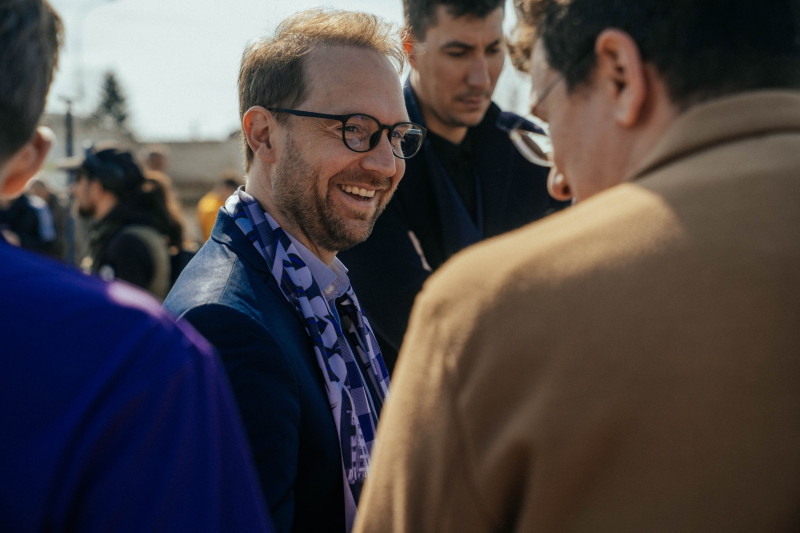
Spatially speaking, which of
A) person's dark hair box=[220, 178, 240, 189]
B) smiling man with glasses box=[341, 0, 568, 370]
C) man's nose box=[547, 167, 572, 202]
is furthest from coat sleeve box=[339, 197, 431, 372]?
person's dark hair box=[220, 178, 240, 189]

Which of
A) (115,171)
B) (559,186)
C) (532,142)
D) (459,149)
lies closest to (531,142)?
(532,142)

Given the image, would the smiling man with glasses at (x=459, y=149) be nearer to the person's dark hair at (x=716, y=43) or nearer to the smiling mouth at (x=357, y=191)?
the smiling mouth at (x=357, y=191)

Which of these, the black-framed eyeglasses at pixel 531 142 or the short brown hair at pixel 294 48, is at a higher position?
the short brown hair at pixel 294 48

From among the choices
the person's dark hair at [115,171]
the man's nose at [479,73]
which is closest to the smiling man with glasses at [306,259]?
the man's nose at [479,73]

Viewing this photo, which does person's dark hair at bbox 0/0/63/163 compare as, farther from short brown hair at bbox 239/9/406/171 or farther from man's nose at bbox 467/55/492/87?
man's nose at bbox 467/55/492/87

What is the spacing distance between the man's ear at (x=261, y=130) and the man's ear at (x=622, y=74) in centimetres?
132

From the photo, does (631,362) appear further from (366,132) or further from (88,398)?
(366,132)

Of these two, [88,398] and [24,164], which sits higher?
[24,164]

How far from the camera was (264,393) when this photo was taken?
1675mm

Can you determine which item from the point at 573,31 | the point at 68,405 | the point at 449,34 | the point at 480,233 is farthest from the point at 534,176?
the point at 68,405

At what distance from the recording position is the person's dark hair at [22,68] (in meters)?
1.04

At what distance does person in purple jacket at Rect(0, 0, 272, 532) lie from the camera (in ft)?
3.06

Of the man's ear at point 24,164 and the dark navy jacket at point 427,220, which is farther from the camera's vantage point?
the dark navy jacket at point 427,220

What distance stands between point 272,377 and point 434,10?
2289mm
